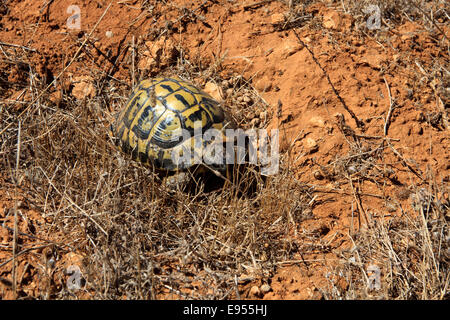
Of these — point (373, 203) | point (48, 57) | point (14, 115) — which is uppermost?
point (48, 57)

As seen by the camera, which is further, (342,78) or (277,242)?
(342,78)

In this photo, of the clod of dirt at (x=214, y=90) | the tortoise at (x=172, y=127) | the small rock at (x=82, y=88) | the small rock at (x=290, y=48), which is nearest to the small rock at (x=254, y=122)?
the tortoise at (x=172, y=127)

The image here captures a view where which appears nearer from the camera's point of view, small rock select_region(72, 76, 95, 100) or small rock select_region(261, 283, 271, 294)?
small rock select_region(261, 283, 271, 294)

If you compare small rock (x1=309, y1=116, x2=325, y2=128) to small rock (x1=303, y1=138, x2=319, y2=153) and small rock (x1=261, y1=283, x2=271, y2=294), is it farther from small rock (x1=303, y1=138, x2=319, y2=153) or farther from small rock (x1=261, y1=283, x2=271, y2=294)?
small rock (x1=261, y1=283, x2=271, y2=294)

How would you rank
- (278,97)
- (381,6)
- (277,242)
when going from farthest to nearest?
(381,6), (278,97), (277,242)

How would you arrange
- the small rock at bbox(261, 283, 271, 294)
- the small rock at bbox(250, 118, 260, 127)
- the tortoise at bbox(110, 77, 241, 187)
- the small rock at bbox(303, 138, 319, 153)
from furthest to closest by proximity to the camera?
the small rock at bbox(250, 118, 260, 127) → the small rock at bbox(303, 138, 319, 153) → the tortoise at bbox(110, 77, 241, 187) → the small rock at bbox(261, 283, 271, 294)

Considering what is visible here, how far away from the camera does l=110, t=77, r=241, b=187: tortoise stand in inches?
165

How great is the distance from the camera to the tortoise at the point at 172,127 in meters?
4.20

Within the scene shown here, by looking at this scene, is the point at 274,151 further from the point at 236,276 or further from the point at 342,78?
the point at 236,276

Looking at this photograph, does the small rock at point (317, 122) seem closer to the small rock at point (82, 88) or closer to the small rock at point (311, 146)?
the small rock at point (311, 146)

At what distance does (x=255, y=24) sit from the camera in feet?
17.4

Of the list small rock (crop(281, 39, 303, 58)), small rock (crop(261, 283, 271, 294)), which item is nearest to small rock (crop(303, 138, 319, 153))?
small rock (crop(281, 39, 303, 58))

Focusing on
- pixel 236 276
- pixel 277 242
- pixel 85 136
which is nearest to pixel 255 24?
pixel 85 136

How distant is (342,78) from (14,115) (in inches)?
150
